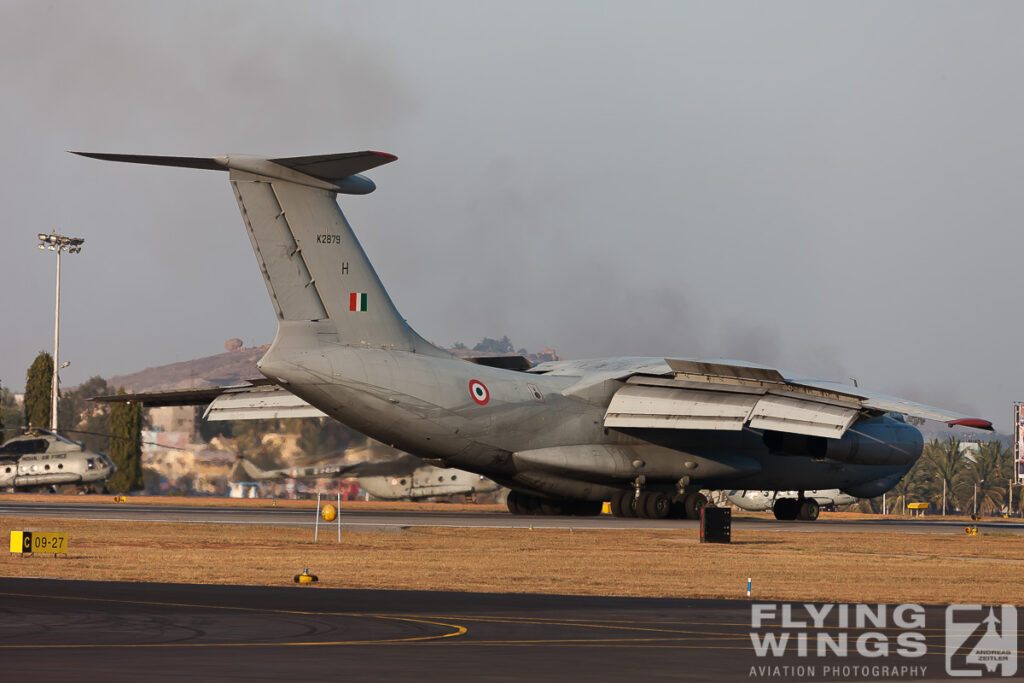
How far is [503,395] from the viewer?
123 feet

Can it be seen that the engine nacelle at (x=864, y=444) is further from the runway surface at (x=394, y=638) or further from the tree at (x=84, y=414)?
the tree at (x=84, y=414)

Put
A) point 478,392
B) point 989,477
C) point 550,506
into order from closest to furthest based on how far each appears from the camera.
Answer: point 478,392
point 550,506
point 989,477

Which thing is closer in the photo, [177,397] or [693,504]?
[693,504]

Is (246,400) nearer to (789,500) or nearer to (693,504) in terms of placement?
(693,504)

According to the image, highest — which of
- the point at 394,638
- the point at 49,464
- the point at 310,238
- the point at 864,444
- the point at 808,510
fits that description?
the point at 310,238

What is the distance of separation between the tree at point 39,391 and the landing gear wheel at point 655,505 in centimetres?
4950

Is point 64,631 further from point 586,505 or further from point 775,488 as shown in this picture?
point 775,488

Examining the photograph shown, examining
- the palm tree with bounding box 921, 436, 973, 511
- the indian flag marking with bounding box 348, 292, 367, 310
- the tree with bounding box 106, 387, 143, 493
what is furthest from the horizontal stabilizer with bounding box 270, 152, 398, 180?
the palm tree with bounding box 921, 436, 973, 511

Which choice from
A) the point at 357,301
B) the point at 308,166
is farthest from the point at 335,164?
the point at 357,301

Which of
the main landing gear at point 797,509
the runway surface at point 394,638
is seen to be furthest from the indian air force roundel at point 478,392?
the runway surface at point 394,638

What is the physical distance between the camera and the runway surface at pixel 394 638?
428 inches

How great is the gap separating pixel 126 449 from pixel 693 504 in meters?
37.2

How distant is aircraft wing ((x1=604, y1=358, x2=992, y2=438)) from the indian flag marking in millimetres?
8987

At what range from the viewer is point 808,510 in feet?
150
